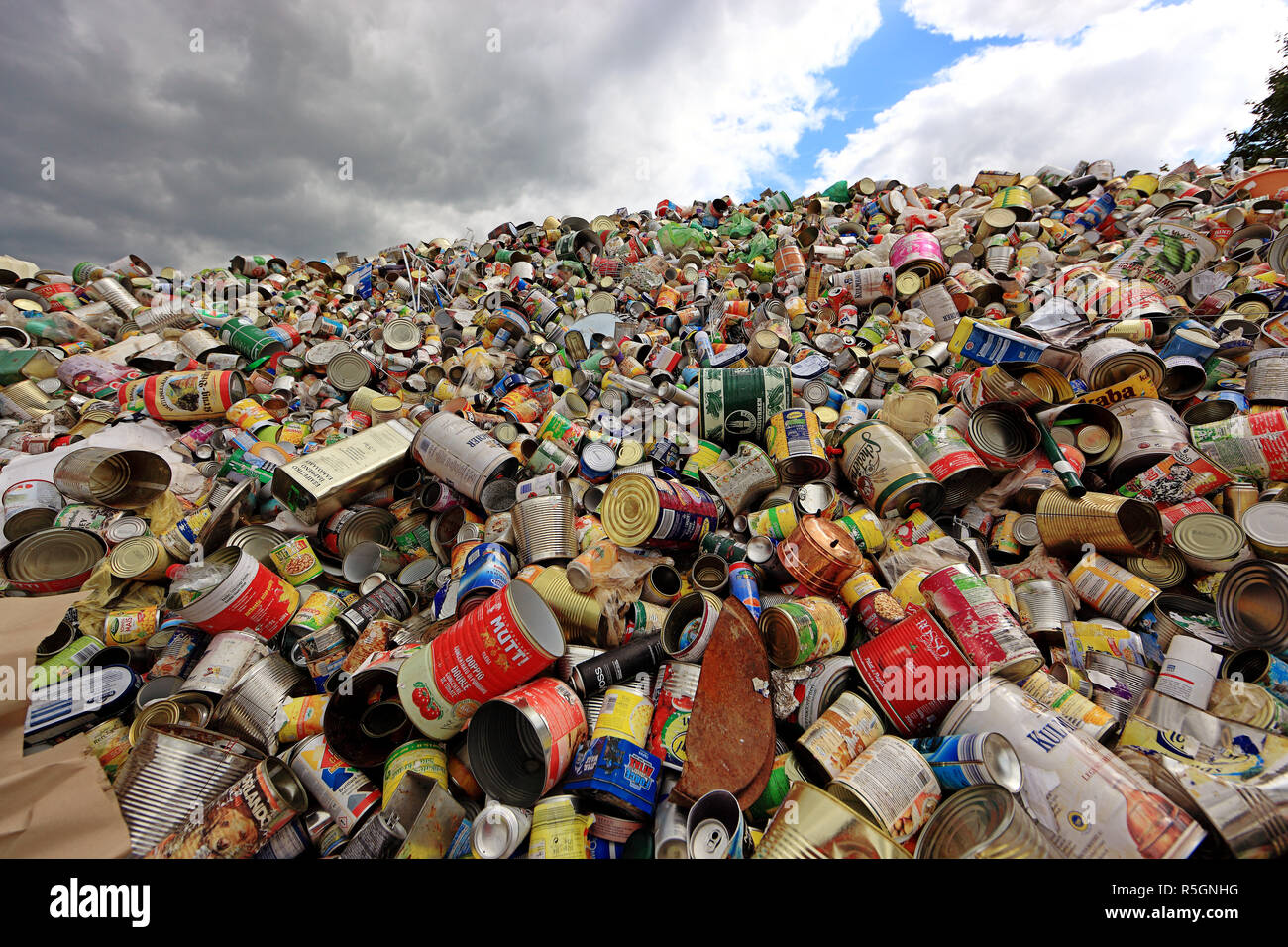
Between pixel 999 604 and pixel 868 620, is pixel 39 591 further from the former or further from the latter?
pixel 999 604

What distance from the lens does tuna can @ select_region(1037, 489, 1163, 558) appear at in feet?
6.16

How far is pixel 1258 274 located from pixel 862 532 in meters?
3.48

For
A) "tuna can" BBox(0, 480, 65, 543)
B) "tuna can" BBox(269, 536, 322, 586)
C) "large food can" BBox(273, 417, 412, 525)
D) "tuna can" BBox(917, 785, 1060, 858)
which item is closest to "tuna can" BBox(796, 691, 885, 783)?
"tuna can" BBox(917, 785, 1060, 858)

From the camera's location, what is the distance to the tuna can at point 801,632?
166 cm

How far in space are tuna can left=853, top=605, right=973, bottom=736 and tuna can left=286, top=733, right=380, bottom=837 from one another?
5.01 ft

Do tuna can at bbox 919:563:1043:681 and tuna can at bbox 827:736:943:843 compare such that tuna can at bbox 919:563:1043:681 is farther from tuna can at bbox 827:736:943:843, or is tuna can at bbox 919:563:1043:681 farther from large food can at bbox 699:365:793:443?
large food can at bbox 699:365:793:443

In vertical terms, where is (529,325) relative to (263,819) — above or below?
above

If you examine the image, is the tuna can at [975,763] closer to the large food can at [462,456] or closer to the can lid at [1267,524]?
the can lid at [1267,524]

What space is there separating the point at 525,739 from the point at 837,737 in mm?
920

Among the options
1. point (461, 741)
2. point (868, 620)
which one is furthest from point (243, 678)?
point (868, 620)

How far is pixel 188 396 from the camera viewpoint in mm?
3332

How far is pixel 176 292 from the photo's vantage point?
5.98 meters

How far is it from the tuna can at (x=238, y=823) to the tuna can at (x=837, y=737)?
1440mm
